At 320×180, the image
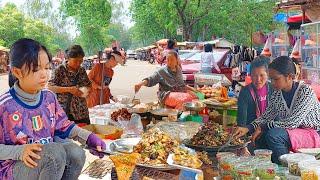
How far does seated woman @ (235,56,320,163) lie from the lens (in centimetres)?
409

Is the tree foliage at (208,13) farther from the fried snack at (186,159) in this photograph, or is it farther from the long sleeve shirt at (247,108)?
the fried snack at (186,159)

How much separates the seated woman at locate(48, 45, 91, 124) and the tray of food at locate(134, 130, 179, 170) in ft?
6.68

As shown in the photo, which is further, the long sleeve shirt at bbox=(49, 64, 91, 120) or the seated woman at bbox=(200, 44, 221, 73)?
the seated woman at bbox=(200, 44, 221, 73)

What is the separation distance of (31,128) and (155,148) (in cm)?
104

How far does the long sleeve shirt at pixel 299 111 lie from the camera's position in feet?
13.5

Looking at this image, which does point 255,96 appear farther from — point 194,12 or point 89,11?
point 194,12

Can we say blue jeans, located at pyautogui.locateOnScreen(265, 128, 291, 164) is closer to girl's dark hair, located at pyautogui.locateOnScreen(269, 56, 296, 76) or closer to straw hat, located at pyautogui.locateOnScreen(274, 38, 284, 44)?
girl's dark hair, located at pyautogui.locateOnScreen(269, 56, 296, 76)

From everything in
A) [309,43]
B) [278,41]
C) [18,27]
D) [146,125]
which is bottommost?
[146,125]

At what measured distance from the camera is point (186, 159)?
309 cm

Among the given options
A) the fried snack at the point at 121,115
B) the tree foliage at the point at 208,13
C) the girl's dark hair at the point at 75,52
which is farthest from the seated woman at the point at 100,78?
the tree foliage at the point at 208,13

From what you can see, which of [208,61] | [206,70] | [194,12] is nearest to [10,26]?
[194,12]

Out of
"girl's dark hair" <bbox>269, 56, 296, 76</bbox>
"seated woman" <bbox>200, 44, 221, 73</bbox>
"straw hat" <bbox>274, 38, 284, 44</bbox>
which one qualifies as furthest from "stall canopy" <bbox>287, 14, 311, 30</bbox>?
"girl's dark hair" <bbox>269, 56, 296, 76</bbox>

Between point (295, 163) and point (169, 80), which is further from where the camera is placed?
point (169, 80)

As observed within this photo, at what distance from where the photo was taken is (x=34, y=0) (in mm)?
7570
